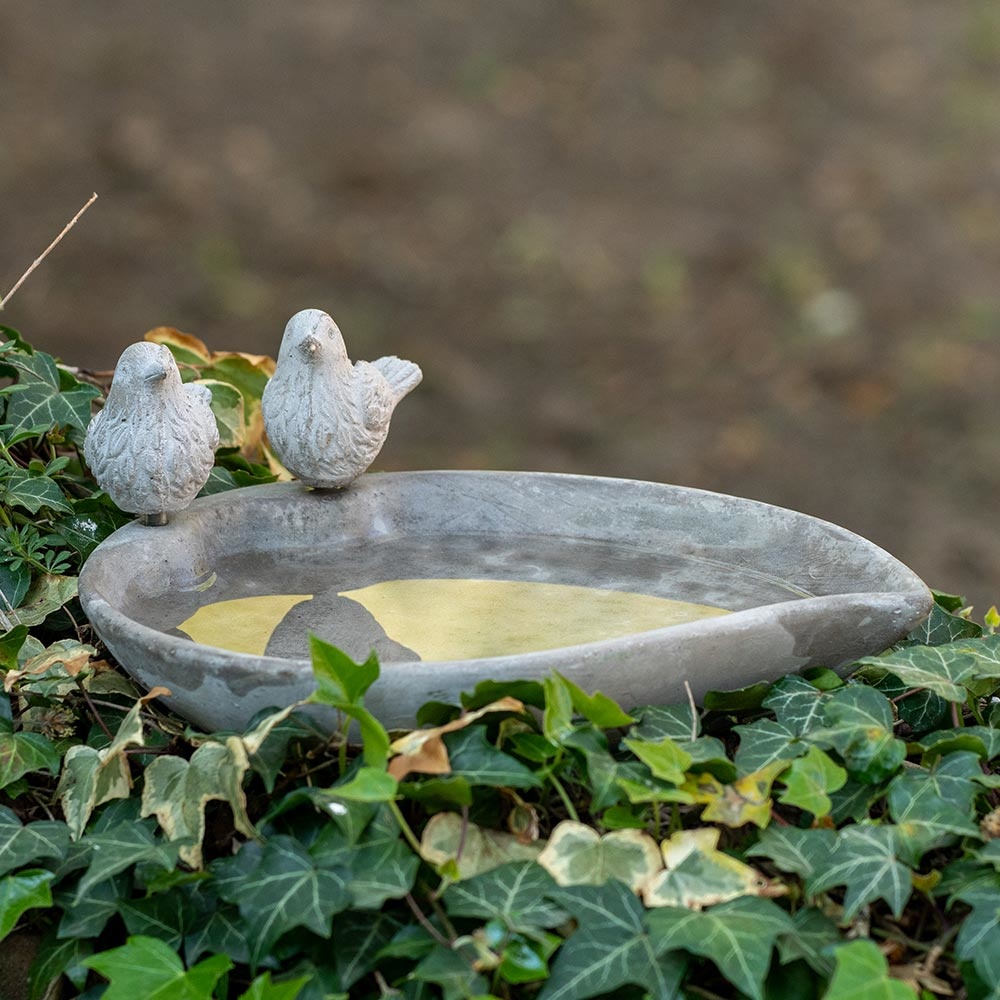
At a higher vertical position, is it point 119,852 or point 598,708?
point 598,708

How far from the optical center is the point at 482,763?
1.30 m

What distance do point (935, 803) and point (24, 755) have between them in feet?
3.35

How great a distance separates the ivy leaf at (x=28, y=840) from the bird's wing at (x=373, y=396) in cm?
72

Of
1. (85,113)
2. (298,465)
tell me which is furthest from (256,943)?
(85,113)

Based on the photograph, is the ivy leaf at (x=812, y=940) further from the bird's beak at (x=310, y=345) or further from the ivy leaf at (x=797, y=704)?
the bird's beak at (x=310, y=345)

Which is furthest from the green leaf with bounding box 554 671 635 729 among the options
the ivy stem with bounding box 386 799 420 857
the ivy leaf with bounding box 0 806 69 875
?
the ivy leaf with bounding box 0 806 69 875

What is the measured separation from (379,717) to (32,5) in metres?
5.43

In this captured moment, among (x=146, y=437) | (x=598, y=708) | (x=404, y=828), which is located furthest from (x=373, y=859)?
(x=146, y=437)

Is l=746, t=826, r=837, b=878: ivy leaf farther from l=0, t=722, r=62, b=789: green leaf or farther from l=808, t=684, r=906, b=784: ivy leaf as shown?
l=0, t=722, r=62, b=789: green leaf

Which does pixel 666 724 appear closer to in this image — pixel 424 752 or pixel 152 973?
pixel 424 752

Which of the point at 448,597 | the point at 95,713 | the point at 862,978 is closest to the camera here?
the point at 862,978

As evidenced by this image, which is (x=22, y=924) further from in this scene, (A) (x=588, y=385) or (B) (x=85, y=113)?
(B) (x=85, y=113)

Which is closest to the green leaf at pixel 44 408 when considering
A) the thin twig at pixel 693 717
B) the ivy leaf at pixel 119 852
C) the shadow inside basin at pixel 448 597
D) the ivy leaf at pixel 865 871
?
the shadow inside basin at pixel 448 597

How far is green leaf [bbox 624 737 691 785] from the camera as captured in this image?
1.28 metres
